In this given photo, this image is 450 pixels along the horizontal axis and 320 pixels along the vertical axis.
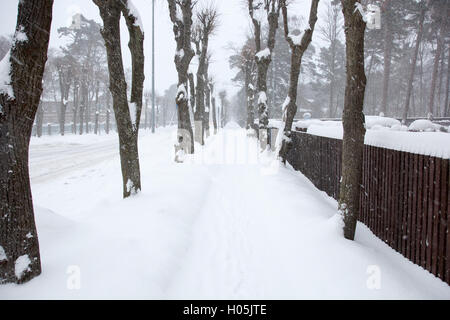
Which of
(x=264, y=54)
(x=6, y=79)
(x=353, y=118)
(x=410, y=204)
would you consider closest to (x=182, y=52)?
(x=264, y=54)

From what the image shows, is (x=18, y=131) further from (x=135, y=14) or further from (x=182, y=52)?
(x=182, y=52)

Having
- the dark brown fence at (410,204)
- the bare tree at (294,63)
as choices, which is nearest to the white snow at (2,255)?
the dark brown fence at (410,204)

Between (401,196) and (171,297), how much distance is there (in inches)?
131

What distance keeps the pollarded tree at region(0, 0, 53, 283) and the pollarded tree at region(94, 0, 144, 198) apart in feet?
9.20

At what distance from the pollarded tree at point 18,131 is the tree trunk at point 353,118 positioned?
3.81m

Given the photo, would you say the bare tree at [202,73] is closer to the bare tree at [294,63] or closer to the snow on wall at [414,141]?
the bare tree at [294,63]

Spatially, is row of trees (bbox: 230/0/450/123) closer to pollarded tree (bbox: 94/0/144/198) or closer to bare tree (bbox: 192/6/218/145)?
bare tree (bbox: 192/6/218/145)

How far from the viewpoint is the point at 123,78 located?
241 inches

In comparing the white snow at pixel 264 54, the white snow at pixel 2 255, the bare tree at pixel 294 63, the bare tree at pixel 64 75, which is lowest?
the white snow at pixel 2 255

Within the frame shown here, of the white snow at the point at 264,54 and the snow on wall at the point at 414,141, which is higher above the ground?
the white snow at the point at 264,54

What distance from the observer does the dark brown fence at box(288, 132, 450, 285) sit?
3318 mm

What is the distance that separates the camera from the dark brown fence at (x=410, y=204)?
3318 mm

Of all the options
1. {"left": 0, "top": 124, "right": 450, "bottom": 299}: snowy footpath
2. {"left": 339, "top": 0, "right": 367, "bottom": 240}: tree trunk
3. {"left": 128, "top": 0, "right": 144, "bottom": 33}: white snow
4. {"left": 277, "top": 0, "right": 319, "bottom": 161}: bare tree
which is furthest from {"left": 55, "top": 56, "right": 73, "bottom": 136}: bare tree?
{"left": 339, "top": 0, "right": 367, "bottom": 240}: tree trunk
